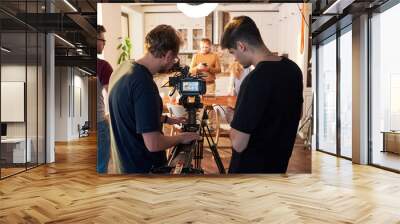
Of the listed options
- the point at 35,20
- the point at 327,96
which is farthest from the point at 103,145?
the point at 327,96

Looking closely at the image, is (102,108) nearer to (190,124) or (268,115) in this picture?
(190,124)

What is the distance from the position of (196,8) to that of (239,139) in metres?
1.90

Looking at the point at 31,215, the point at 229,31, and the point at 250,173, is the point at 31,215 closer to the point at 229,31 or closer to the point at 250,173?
the point at 250,173

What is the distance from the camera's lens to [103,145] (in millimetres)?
5680

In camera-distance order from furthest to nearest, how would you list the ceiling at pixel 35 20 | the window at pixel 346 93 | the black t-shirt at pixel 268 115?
the window at pixel 346 93 < the ceiling at pixel 35 20 < the black t-shirt at pixel 268 115

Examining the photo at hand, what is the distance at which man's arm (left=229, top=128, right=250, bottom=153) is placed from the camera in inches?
214

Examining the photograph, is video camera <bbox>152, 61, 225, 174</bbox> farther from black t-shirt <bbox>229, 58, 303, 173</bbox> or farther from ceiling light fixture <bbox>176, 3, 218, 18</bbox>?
ceiling light fixture <bbox>176, 3, 218, 18</bbox>

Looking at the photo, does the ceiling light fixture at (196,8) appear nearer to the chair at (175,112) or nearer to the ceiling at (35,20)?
the chair at (175,112)

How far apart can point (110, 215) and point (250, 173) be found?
7.90 feet

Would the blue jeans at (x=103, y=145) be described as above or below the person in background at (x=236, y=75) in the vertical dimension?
below

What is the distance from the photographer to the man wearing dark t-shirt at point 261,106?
5359 mm

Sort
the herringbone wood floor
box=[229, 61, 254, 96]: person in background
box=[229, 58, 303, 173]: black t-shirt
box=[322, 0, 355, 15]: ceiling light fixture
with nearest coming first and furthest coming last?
the herringbone wood floor → box=[229, 58, 303, 173]: black t-shirt → box=[229, 61, 254, 96]: person in background → box=[322, 0, 355, 15]: ceiling light fixture

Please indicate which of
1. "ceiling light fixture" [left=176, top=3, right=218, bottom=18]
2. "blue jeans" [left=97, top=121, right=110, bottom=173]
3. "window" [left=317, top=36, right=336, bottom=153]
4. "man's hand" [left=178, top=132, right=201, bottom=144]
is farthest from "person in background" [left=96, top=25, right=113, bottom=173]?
"window" [left=317, top=36, right=336, bottom=153]

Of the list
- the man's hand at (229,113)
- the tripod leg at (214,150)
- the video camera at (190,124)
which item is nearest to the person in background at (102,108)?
the video camera at (190,124)
